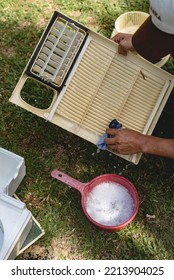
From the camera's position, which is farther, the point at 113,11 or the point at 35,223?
the point at 113,11

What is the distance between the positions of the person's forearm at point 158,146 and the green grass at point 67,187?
1.00 ft

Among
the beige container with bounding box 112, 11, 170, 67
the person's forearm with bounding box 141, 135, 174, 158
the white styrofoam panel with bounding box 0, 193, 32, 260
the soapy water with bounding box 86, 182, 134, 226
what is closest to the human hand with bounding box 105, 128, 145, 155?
the person's forearm with bounding box 141, 135, 174, 158

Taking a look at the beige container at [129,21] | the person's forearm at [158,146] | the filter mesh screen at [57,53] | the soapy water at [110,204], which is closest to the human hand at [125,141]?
the person's forearm at [158,146]

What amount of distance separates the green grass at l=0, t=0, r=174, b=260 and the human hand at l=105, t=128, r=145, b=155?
282 millimetres

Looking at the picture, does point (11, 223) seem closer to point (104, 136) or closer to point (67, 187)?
point (67, 187)

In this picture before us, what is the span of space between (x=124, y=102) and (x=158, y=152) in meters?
0.35

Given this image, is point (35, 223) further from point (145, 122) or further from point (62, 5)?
point (62, 5)

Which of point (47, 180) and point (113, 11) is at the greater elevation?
point (113, 11)

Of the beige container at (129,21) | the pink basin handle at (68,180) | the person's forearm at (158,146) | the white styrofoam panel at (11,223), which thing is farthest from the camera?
the beige container at (129,21)

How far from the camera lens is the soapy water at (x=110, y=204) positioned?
8.75ft

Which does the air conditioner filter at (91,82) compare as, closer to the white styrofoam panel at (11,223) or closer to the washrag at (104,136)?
the washrag at (104,136)

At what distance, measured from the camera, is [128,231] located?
2.73 m
